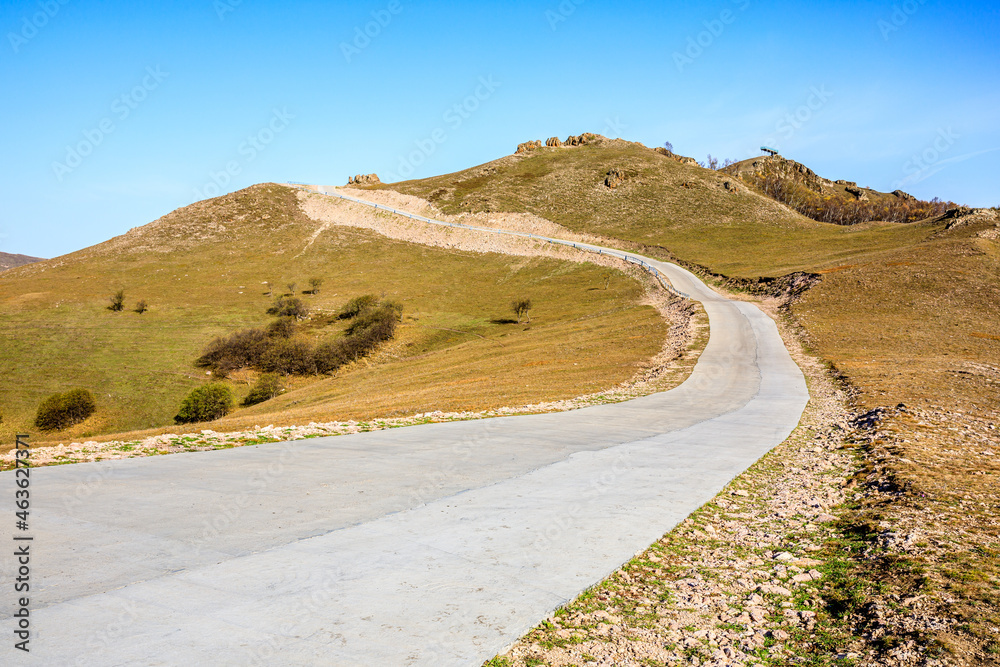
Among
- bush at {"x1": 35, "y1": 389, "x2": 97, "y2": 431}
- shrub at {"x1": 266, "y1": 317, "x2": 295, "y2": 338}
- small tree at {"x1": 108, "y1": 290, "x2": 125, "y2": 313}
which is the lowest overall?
bush at {"x1": 35, "y1": 389, "x2": 97, "y2": 431}

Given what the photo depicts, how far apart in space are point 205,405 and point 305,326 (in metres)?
22.2

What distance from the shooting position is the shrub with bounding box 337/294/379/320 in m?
58.3

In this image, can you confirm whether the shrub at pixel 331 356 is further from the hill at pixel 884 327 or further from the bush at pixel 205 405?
the hill at pixel 884 327

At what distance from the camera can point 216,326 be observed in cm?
5584

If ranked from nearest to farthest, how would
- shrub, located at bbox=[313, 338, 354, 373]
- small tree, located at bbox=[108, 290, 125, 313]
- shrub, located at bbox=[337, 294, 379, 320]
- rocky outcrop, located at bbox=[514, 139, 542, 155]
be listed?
1. shrub, located at bbox=[313, 338, 354, 373]
2. shrub, located at bbox=[337, 294, 379, 320]
3. small tree, located at bbox=[108, 290, 125, 313]
4. rocky outcrop, located at bbox=[514, 139, 542, 155]

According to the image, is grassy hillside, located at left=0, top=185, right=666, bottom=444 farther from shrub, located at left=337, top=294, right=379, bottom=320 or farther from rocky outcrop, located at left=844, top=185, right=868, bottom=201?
rocky outcrop, located at left=844, top=185, right=868, bottom=201

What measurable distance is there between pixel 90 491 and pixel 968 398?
22521mm

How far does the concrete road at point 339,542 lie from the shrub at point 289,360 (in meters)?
35.5

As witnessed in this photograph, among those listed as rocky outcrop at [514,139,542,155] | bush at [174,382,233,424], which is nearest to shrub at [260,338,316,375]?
bush at [174,382,233,424]

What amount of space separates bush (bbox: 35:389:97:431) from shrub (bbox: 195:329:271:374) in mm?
10381

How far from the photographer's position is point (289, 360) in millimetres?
46188

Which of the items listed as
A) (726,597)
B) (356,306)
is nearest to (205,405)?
(356,306)

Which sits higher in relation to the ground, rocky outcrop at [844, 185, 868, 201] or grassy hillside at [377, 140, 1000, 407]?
rocky outcrop at [844, 185, 868, 201]

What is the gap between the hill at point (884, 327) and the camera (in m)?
5.77
